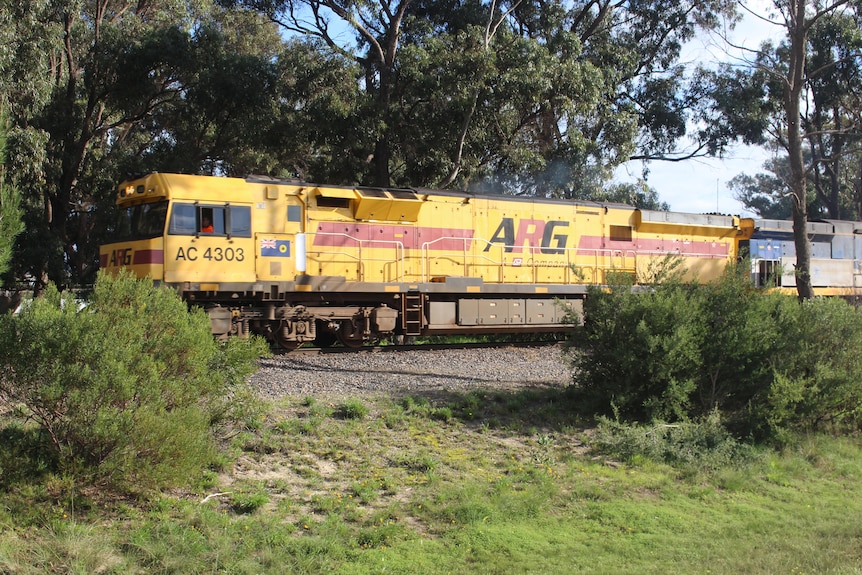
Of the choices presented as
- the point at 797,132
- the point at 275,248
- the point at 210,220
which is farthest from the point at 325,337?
the point at 797,132

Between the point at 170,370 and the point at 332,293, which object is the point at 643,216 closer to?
the point at 332,293

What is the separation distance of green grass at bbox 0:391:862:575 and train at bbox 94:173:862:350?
3408 millimetres

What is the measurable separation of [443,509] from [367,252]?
930 cm

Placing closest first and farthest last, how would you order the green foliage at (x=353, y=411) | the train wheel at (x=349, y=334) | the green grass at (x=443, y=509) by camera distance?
1. the green grass at (x=443, y=509)
2. the green foliage at (x=353, y=411)
3. the train wheel at (x=349, y=334)

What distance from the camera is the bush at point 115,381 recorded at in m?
6.18

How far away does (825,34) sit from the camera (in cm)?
2933

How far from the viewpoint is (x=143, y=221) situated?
13680 millimetres

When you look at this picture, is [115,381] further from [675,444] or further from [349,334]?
[349,334]

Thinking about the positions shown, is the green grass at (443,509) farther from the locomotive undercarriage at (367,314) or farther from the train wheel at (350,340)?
the train wheel at (350,340)

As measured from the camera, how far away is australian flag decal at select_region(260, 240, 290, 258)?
47.0 ft

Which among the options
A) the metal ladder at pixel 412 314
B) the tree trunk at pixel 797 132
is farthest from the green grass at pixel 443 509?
the tree trunk at pixel 797 132

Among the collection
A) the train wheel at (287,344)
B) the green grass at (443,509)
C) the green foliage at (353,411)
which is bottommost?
the green grass at (443,509)

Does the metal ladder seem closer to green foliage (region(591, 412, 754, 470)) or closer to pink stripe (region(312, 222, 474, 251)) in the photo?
pink stripe (region(312, 222, 474, 251))

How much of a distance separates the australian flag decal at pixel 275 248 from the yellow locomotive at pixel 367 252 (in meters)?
0.02
